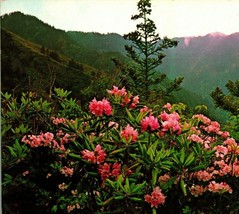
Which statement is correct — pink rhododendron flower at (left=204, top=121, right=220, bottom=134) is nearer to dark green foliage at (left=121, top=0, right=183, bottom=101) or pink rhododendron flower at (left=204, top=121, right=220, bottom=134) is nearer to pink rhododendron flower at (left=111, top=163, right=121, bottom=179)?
pink rhododendron flower at (left=111, top=163, right=121, bottom=179)

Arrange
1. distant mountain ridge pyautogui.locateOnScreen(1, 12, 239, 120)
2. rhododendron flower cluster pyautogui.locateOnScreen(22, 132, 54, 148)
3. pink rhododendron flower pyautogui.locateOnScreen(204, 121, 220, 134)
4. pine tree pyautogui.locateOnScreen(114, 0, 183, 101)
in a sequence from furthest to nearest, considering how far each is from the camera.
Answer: distant mountain ridge pyautogui.locateOnScreen(1, 12, 239, 120) → pine tree pyautogui.locateOnScreen(114, 0, 183, 101) → pink rhododendron flower pyautogui.locateOnScreen(204, 121, 220, 134) → rhododendron flower cluster pyautogui.locateOnScreen(22, 132, 54, 148)

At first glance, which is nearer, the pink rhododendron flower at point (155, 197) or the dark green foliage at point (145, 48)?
the pink rhododendron flower at point (155, 197)

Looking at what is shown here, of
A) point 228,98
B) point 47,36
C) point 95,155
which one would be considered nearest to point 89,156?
A: point 95,155

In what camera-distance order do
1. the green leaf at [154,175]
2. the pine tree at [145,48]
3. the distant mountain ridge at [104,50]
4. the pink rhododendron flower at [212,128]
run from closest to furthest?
1. the green leaf at [154,175]
2. the pink rhododendron flower at [212,128]
3. the pine tree at [145,48]
4. the distant mountain ridge at [104,50]

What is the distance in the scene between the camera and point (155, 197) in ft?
5.10

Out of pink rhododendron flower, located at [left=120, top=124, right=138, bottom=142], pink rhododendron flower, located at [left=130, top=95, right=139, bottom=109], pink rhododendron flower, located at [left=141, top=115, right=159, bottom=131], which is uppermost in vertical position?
pink rhododendron flower, located at [left=130, top=95, right=139, bottom=109]

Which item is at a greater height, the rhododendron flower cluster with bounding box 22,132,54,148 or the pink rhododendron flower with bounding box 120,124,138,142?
the pink rhododendron flower with bounding box 120,124,138,142

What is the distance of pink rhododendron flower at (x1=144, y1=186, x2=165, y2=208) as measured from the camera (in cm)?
155

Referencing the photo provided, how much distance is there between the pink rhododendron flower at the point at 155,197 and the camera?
5.09ft

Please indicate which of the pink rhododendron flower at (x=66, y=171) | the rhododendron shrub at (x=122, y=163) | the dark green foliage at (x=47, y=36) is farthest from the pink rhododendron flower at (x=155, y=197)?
the dark green foliage at (x=47, y=36)

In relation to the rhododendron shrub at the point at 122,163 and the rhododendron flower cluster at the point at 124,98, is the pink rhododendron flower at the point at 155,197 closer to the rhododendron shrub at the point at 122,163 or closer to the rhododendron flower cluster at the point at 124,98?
the rhododendron shrub at the point at 122,163

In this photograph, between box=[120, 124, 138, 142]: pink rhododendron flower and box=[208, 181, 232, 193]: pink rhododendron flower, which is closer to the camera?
box=[120, 124, 138, 142]: pink rhododendron flower

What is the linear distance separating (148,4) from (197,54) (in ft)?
307

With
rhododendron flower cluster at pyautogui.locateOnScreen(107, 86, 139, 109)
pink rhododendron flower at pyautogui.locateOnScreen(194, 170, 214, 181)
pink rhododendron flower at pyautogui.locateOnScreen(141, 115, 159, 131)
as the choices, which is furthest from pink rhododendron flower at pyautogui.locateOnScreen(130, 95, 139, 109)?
pink rhododendron flower at pyautogui.locateOnScreen(194, 170, 214, 181)
